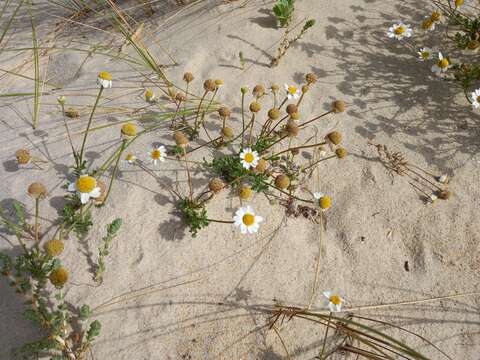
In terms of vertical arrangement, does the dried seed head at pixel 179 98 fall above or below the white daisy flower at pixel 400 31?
above

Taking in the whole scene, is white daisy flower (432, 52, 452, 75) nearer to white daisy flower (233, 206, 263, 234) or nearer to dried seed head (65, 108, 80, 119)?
white daisy flower (233, 206, 263, 234)

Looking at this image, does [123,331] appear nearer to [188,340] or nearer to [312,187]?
[188,340]

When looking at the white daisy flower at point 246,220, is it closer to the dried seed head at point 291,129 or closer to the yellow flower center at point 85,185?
the dried seed head at point 291,129

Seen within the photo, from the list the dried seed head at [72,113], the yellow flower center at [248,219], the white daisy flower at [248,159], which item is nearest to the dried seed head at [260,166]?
the white daisy flower at [248,159]

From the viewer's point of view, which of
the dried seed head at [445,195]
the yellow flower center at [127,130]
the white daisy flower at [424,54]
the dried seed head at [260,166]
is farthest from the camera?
the white daisy flower at [424,54]

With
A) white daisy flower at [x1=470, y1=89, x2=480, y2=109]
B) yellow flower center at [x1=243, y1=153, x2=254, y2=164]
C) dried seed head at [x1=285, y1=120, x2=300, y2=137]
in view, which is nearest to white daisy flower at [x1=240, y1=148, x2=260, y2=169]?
yellow flower center at [x1=243, y1=153, x2=254, y2=164]

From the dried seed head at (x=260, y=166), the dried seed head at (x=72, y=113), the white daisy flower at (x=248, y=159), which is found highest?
the dried seed head at (x=72, y=113)

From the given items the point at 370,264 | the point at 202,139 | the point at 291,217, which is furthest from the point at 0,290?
the point at 370,264
